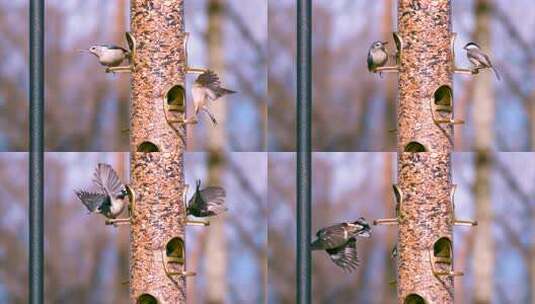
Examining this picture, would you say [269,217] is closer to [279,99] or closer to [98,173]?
[279,99]

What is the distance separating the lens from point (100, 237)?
7.48 metres

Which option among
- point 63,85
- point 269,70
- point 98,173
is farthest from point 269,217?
point 98,173

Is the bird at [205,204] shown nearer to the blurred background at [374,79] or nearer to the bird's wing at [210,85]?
the bird's wing at [210,85]

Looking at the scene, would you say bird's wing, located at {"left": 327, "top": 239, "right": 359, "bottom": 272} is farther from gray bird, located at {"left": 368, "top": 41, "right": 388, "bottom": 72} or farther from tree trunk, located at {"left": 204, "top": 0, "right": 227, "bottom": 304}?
tree trunk, located at {"left": 204, "top": 0, "right": 227, "bottom": 304}

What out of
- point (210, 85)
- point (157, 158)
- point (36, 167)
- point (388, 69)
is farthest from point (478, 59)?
point (36, 167)

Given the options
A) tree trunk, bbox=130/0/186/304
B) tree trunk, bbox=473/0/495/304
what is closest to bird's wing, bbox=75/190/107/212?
tree trunk, bbox=130/0/186/304

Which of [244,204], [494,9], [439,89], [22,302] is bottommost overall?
[22,302]

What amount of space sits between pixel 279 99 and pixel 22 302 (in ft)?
5.07

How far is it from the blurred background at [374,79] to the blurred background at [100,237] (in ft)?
1.07

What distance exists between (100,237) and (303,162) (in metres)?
2.05

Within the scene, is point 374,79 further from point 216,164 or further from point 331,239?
point 331,239

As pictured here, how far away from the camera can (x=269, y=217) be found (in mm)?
7531

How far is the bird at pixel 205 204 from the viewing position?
5.72 metres

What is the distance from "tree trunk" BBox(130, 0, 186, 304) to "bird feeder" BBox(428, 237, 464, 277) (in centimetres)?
89
